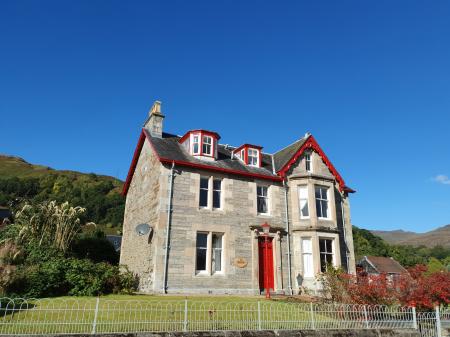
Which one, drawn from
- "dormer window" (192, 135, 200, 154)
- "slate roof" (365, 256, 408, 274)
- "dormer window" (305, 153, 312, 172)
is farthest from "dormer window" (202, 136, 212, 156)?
"slate roof" (365, 256, 408, 274)

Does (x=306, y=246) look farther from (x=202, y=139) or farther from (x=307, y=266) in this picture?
(x=202, y=139)

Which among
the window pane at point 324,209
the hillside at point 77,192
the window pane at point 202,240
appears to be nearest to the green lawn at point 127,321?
the window pane at point 202,240

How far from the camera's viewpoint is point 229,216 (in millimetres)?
20812

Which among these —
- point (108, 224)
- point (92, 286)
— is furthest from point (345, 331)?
point (108, 224)

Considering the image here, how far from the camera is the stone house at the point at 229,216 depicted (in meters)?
19.0

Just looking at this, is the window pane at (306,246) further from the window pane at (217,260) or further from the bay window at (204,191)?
the bay window at (204,191)

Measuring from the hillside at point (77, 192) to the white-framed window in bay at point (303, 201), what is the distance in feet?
273

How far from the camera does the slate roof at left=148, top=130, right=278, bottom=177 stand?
21.1m

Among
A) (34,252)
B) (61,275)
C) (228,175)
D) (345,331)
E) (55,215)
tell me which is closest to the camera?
(345,331)

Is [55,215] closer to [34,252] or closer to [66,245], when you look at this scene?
[66,245]

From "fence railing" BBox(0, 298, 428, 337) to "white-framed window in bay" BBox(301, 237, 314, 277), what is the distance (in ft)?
23.4

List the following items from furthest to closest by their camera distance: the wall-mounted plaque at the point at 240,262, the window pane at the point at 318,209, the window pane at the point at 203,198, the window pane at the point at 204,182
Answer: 1. the window pane at the point at 318,209
2. the window pane at the point at 204,182
3. the window pane at the point at 203,198
4. the wall-mounted plaque at the point at 240,262

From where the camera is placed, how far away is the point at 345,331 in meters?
11.6

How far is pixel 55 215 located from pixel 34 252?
375 cm
